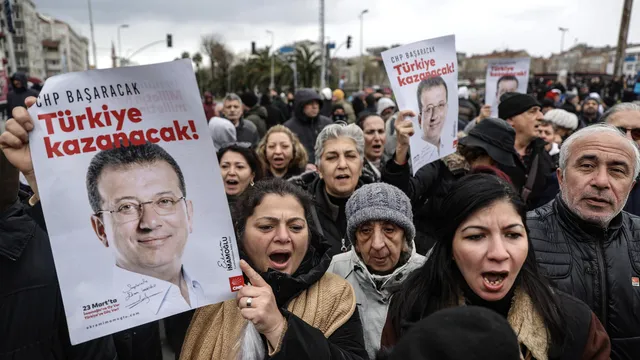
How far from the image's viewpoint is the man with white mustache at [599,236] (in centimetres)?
208

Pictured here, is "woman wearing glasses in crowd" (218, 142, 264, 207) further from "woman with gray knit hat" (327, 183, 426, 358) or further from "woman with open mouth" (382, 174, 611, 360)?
"woman with open mouth" (382, 174, 611, 360)

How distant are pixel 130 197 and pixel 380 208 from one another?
123 cm

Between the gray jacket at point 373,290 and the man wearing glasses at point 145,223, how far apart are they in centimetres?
94

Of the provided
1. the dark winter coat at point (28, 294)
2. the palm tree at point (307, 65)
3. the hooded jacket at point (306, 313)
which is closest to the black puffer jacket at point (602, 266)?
the hooded jacket at point (306, 313)

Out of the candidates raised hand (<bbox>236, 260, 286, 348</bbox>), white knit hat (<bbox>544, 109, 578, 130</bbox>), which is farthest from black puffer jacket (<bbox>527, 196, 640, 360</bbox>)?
white knit hat (<bbox>544, 109, 578, 130</bbox>)

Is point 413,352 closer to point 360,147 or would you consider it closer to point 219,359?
point 219,359

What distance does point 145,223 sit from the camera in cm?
156

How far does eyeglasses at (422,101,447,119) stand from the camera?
11.3 ft

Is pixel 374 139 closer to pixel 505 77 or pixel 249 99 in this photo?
pixel 505 77

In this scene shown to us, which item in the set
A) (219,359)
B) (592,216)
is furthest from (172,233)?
(592,216)

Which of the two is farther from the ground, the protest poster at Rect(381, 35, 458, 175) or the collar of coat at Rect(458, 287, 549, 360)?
the protest poster at Rect(381, 35, 458, 175)

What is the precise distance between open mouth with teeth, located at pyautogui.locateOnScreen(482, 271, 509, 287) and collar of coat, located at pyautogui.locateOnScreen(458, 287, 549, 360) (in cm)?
11

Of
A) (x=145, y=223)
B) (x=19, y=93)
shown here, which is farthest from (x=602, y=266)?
(x=19, y=93)

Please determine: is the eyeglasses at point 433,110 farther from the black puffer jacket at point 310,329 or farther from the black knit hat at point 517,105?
the black puffer jacket at point 310,329
